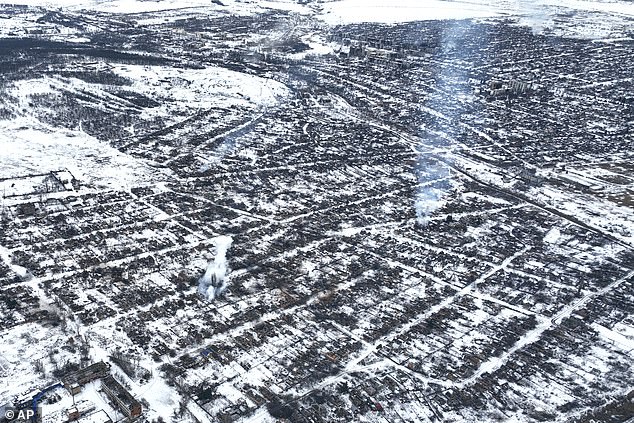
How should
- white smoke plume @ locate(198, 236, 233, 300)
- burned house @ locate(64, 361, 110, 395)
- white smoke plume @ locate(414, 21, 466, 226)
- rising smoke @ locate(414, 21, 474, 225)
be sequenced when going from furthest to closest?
1. rising smoke @ locate(414, 21, 474, 225)
2. white smoke plume @ locate(414, 21, 466, 226)
3. white smoke plume @ locate(198, 236, 233, 300)
4. burned house @ locate(64, 361, 110, 395)

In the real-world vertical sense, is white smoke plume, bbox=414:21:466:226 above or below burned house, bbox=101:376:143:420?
above

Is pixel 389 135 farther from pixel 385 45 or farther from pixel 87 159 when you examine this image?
pixel 385 45

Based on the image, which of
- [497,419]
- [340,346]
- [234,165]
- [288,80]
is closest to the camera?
[497,419]

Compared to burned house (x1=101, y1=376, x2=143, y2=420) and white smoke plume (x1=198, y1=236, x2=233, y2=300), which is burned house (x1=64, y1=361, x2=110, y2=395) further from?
white smoke plume (x1=198, y1=236, x2=233, y2=300)

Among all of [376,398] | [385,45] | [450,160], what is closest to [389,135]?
[450,160]

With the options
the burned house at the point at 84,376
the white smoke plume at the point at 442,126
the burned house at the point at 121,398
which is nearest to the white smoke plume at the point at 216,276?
the burned house at the point at 84,376

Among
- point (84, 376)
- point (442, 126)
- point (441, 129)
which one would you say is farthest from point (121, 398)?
point (442, 126)

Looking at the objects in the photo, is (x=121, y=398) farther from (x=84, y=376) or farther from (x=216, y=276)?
(x=216, y=276)

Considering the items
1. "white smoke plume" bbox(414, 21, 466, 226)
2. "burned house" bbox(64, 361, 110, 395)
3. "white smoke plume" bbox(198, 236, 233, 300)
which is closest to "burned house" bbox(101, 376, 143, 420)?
"burned house" bbox(64, 361, 110, 395)
